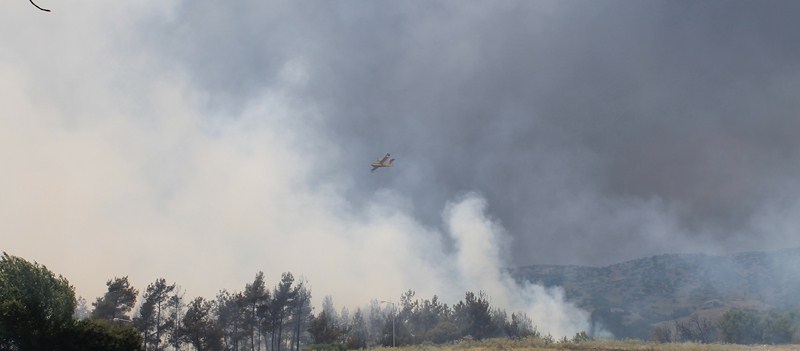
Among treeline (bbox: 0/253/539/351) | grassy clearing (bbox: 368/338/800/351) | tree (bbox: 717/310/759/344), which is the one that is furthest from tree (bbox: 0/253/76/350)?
tree (bbox: 717/310/759/344)

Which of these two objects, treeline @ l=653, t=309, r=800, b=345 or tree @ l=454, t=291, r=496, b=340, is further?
tree @ l=454, t=291, r=496, b=340

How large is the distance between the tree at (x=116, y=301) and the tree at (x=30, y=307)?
44.0 meters

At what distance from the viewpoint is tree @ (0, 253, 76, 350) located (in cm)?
3231

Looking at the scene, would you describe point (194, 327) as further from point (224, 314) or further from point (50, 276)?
point (50, 276)

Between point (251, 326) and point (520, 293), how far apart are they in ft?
330

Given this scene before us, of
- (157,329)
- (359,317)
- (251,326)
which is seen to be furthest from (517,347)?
(359,317)

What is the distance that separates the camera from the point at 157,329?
3125 inches

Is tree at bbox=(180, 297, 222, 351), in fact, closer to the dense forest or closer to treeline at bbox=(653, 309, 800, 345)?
the dense forest

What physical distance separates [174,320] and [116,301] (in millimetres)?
10424

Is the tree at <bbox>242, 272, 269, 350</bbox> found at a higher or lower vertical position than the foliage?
higher

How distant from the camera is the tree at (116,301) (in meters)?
73.7

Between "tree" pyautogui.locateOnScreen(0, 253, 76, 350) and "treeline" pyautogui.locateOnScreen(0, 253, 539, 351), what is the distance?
0.05 m

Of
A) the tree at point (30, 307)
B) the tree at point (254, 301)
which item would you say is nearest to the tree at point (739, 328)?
the tree at point (254, 301)

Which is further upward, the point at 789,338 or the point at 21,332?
the point at 21,332
